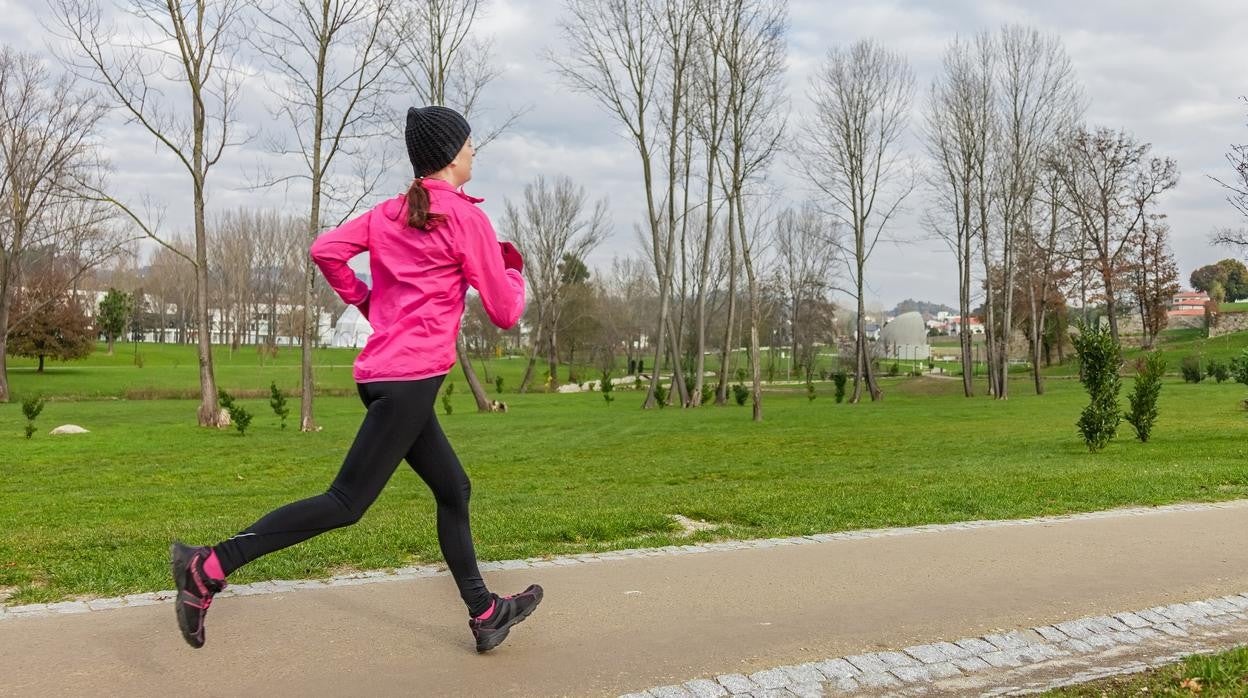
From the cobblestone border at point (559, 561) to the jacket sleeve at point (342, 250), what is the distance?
6.27ft

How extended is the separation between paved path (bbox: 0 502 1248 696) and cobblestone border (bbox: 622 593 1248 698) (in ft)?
0.32

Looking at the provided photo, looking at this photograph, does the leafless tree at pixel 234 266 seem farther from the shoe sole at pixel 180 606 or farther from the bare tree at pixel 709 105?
the shoe sole at pixel 180 606

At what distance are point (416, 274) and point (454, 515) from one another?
3.23 ft

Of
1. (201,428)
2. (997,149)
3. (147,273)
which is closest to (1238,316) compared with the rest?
(997,149)

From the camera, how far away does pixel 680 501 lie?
9039mm

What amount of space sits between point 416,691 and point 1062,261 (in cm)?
5487

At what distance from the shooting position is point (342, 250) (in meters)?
3.39

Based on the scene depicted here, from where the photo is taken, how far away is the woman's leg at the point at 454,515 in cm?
357

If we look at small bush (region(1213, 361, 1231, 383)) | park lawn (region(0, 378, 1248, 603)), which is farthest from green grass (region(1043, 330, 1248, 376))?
park lawn (region(0, 378, 1248, 603))

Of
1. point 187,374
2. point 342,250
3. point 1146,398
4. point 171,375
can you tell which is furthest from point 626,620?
point 187,374

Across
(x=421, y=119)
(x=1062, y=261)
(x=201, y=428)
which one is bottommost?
(x=201, y=428)

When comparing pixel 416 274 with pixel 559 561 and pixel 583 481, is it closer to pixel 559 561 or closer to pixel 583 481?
pixel 559 561

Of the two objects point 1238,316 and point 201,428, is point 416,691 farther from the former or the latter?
point 1238,316

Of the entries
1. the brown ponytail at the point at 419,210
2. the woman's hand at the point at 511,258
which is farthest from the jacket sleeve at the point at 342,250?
the woman's hand at the point at 511,258
